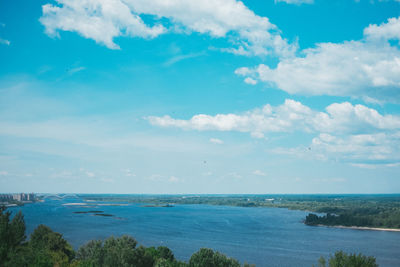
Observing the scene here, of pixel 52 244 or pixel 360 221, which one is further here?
pixel 360 221

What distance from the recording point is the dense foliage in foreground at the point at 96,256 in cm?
2194

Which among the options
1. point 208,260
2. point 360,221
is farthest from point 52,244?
point 360,221

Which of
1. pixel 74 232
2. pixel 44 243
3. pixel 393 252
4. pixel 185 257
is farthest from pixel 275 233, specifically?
pixel 44 243

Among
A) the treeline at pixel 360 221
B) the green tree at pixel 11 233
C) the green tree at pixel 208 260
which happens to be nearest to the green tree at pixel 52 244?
the green tree at pixel 11 233

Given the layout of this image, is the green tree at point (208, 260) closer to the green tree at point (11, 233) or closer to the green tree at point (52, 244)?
the green tree at point (52, 244)

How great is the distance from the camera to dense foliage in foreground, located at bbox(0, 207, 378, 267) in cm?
2194

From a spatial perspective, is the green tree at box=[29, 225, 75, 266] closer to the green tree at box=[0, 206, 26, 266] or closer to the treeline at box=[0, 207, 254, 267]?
the treeline at box=[0, 207, 254, 267]

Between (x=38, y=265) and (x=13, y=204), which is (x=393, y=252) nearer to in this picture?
(x=38, y=265)

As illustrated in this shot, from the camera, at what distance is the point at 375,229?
87.7m

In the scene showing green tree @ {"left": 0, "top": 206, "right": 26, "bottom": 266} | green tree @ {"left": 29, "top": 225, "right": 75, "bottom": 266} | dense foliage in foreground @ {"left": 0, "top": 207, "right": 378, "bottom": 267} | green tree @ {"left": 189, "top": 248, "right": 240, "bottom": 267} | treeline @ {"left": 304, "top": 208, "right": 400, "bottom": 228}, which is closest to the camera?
dense foliage in foreground @ {"left": 0, "top": 207, "right": 378, "bottom": 267}

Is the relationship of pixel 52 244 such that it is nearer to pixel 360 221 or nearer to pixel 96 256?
pixel 96 256

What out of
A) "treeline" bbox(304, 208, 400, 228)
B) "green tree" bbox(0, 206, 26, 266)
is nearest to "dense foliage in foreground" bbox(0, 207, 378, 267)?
"green tree" bbox(0, 206, 26, 266)

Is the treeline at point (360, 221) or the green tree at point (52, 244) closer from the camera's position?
the green tree at point (52, 244)

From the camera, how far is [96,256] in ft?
83.2
